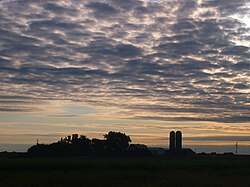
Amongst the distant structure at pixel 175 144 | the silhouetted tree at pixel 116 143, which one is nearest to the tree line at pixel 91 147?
the silhouetted tree at pixel 116 143

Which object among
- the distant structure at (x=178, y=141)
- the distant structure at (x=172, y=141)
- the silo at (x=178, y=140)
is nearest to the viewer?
the distant structure at (x=172, y=141)

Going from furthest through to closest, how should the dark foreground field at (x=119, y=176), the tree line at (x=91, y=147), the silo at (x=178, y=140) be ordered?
the silo at (x=178, y=140) < the tree line at (x=91, y=147) < the dark foreground field at (x=119, y=176)

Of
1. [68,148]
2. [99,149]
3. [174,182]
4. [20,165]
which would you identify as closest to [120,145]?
[99,149]

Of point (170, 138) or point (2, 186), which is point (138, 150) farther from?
point (2, 186)

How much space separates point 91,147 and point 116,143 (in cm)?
628

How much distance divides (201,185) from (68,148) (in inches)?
3260

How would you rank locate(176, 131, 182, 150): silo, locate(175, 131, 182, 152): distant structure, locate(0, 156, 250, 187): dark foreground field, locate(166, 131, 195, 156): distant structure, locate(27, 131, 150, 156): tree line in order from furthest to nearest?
locate(176, 131, 182, 150): silo, locate(175, 131, 182, 152): distant structure, locate(166, 131, 195, 156): distant structure, locate(27, 131, 150, 156): tree line, locate(0, 156, 250, 187): dark foreground field

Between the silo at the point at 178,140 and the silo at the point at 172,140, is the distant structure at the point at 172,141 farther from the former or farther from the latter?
the silo at the point at 178,140

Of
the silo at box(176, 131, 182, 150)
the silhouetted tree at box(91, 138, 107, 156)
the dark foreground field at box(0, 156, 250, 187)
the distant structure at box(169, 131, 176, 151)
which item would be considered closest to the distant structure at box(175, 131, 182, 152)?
the silo at box(176, 131, 182, 150)

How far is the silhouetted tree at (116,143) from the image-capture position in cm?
11025

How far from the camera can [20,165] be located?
177ft

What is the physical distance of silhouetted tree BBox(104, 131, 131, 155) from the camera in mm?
110250

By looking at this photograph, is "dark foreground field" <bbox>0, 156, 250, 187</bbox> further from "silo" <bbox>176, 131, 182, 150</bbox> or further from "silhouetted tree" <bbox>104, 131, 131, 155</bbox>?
"silo" <bbox>176, 131, 182, 150</bbox>

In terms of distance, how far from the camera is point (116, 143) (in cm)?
11112
